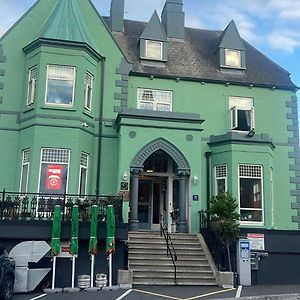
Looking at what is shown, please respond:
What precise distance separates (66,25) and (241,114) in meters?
9.09

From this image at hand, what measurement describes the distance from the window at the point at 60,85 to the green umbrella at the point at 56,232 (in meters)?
5.74

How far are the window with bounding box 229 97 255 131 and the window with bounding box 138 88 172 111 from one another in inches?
120

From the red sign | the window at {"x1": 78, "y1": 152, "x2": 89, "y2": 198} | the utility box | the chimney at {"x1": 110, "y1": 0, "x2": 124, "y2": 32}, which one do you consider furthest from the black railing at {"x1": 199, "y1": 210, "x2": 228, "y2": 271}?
the chimney at {"x1": 110, "y1": 0, "x2": 124, "y2": 32}

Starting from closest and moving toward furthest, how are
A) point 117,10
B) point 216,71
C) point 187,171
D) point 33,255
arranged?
point 33,255
point 187,171
point 216,71
point 117,10

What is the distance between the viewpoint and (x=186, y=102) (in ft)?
65.9

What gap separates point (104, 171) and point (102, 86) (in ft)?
12.6

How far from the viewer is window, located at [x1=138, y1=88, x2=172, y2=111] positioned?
19.8m

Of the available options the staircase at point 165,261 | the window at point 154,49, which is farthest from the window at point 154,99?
the staircase at point 165,261

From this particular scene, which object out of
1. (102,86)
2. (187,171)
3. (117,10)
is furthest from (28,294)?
(117,10)

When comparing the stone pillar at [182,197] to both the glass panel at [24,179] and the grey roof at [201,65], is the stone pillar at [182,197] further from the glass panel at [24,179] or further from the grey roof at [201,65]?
the glass panel at [24,179]

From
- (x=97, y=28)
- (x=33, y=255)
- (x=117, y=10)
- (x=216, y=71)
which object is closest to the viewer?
(x=33, y=255)

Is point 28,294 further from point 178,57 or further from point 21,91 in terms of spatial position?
point 178,57

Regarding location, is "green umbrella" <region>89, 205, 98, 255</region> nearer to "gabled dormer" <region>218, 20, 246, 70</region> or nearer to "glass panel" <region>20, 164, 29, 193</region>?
"glass panel" <region>20, 164, 29, 193</region>

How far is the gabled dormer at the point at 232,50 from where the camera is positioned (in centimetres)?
2139
